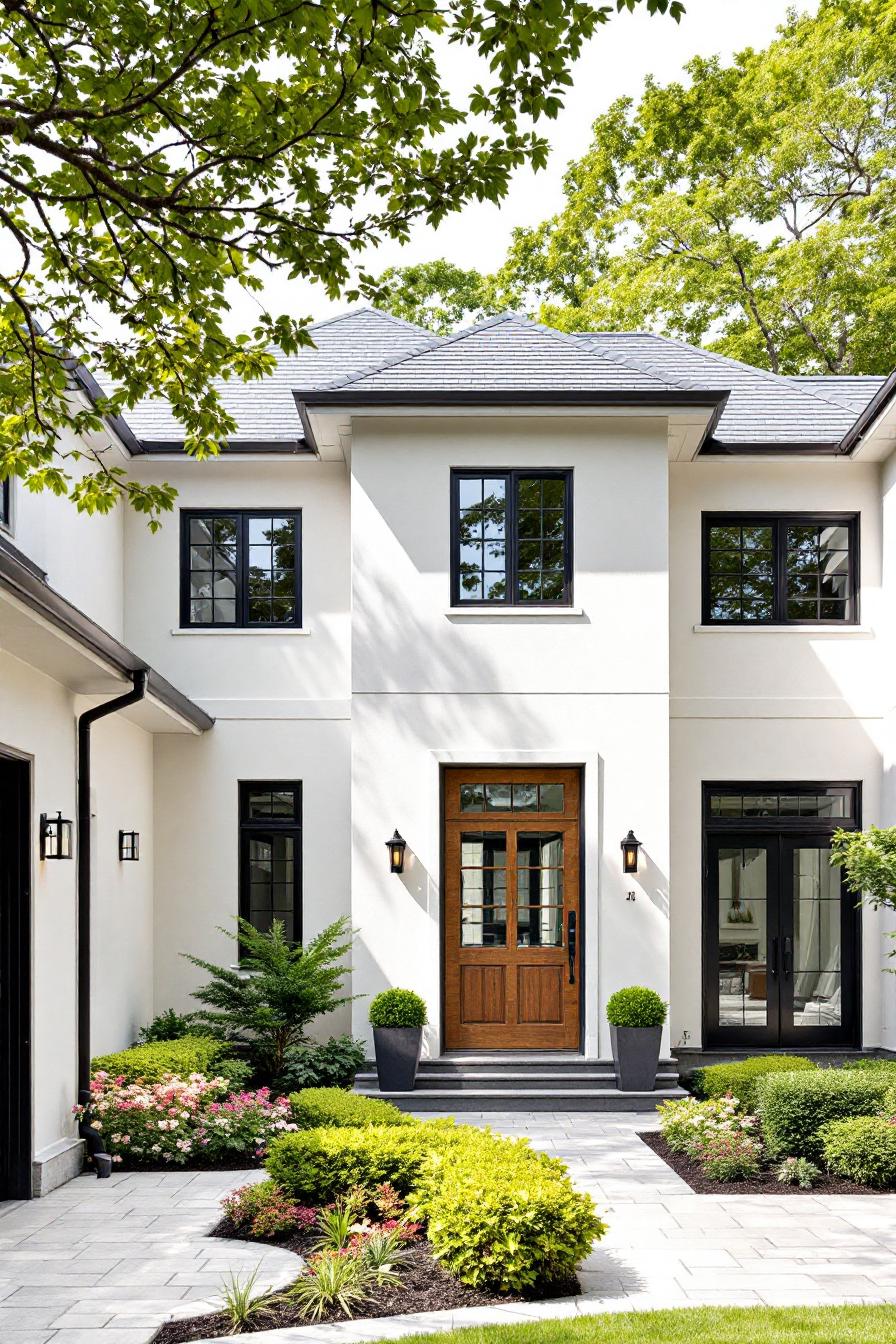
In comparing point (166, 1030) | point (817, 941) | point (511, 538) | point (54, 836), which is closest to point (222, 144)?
point (54, 836)

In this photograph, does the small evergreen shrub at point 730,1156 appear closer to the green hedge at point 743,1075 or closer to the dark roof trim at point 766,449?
the green hedge at point 743,1075

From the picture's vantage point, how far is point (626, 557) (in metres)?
12.6

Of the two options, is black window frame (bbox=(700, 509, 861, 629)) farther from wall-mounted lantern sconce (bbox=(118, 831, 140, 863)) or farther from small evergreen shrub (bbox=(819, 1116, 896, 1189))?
wall-mounted lantern sconce (bbox=(118, 831, 140, 863))

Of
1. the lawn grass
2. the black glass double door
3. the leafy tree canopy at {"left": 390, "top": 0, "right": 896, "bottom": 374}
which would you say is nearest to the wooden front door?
the black glass double door

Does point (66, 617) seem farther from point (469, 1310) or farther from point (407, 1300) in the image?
point (469, 1310)

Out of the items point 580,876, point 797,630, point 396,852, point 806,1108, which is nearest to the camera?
point 806,1108

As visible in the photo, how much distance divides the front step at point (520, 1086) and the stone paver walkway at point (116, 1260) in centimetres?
272

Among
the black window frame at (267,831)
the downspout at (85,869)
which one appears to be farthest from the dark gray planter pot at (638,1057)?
the downspout at (85,869)

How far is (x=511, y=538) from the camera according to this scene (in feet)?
41.5

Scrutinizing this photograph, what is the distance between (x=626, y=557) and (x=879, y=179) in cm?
1442

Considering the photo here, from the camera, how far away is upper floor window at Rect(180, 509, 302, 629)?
1384 centimetres

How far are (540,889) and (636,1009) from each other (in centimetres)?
151

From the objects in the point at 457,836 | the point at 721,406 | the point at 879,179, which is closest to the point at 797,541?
the point at 721,406

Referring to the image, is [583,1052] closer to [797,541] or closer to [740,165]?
[797,541]
